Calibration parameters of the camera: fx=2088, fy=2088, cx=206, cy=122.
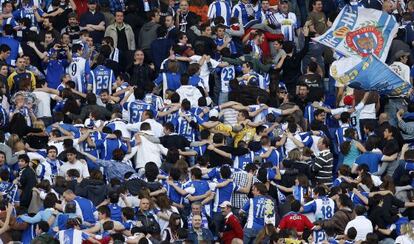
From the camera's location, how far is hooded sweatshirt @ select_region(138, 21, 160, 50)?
138ft

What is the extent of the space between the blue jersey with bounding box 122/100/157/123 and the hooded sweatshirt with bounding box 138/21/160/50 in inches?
133

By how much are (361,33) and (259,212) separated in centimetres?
701

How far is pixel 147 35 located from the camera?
42250 mm

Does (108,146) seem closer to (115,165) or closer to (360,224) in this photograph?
(115,165)

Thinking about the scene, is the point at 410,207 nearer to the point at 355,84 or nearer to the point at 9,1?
the point at 355,84

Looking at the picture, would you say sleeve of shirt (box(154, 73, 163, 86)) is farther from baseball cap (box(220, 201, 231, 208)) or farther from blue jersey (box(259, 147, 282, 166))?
baseball cap (box(220, 201, 231, 208))

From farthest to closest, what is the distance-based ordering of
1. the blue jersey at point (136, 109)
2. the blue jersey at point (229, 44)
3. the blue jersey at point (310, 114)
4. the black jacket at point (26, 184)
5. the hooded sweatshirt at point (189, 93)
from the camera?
the blue jersey at point (229, 44) → the blue jersey at point (310, 114) → the hooded sweatshirt at point (189, 93) → the blue jersey at point (136, 109) → the black jacket at point (26, 184)

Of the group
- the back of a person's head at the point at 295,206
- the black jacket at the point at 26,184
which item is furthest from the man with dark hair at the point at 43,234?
the back of a person's head at the point at 295,206

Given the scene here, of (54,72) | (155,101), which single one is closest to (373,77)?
(155,101)

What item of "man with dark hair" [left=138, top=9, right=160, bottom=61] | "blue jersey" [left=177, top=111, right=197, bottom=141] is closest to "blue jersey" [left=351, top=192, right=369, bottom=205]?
"blue jersey" [left=177, top=111, right=197, bottom=141]

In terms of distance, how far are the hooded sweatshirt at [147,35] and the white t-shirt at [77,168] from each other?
20.6ft

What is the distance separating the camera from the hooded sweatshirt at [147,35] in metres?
42.2

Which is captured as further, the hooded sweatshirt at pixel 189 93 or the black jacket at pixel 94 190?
the hooded sweatshirt at pixel 189 93

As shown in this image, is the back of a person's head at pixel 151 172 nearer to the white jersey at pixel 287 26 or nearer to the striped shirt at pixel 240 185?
the striped shirt at pixel 240 185
